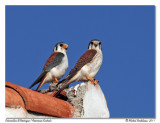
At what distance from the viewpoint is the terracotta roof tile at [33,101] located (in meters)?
4.62

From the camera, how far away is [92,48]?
300 inches

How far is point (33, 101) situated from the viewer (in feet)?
15.8

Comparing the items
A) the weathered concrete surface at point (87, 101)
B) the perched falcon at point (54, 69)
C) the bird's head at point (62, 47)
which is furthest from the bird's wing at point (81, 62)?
the bird's head at point (62, 47)

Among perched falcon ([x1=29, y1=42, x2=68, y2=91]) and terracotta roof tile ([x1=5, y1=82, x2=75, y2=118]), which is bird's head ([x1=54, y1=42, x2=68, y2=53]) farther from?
terracotta roof tile ([x1=5, y1=82, x2=75, y2=118])

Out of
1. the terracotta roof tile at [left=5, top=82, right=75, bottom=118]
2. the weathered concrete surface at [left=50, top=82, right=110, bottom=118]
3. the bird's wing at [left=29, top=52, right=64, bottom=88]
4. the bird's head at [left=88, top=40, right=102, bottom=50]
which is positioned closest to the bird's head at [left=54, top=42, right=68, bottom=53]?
the bird's wing at [left=29, top=52, right=64, bottom=88]

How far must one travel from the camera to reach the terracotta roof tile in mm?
4617

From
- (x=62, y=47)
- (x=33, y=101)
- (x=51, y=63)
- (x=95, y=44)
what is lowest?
(x=33, y=101)

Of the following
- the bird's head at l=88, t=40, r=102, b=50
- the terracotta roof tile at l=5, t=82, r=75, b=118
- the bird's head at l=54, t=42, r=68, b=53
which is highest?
the bird's head at l=54, t=42, r=68, b=53

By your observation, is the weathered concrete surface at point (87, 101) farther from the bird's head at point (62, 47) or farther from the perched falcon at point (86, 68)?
the bird's head at point (62, 47)

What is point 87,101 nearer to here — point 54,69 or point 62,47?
point 54,69

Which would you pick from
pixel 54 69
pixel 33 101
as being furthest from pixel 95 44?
pixel 33 101

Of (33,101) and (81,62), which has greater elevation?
(81,62)

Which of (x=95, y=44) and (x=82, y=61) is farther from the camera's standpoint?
(x=95, y=44)

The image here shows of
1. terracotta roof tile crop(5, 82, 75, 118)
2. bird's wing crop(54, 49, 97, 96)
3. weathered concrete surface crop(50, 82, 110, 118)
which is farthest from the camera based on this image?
bird's wing crop(54, 49, 97, 96)
